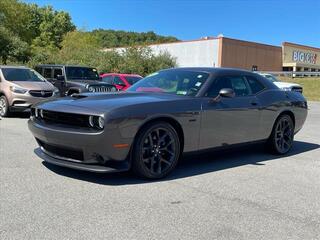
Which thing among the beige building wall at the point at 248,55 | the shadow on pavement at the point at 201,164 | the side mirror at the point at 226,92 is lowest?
the shadow on pavement at the point at 201,164

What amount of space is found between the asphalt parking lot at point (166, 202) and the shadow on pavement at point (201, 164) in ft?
0.05

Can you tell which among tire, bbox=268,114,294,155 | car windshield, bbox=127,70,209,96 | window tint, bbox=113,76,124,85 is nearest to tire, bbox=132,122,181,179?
car windshield, bbox=127,70,209,96

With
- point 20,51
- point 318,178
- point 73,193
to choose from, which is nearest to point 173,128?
point 73,193

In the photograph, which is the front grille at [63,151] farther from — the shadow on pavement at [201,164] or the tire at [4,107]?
the tire at [4,107]

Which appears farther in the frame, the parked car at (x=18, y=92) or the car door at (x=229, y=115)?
the parked car at (x=18, y=92)

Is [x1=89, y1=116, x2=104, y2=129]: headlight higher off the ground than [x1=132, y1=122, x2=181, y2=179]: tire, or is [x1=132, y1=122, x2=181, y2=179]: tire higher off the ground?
[x1=89, y1=116, x2=104, y2=129]: headlight

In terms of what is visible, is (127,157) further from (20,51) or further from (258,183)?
(20,51)

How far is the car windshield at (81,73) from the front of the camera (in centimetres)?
1730

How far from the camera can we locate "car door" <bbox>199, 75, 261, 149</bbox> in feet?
21.0

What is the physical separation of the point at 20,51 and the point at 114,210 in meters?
35.2

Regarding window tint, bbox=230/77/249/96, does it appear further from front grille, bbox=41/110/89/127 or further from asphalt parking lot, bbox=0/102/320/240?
front grille, bbox=41/110/89/127

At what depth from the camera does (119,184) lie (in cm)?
552

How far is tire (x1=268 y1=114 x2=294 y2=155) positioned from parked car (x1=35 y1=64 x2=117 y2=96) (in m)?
8.29

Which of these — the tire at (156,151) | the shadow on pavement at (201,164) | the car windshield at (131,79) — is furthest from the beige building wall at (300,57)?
the tire at (156,151)
